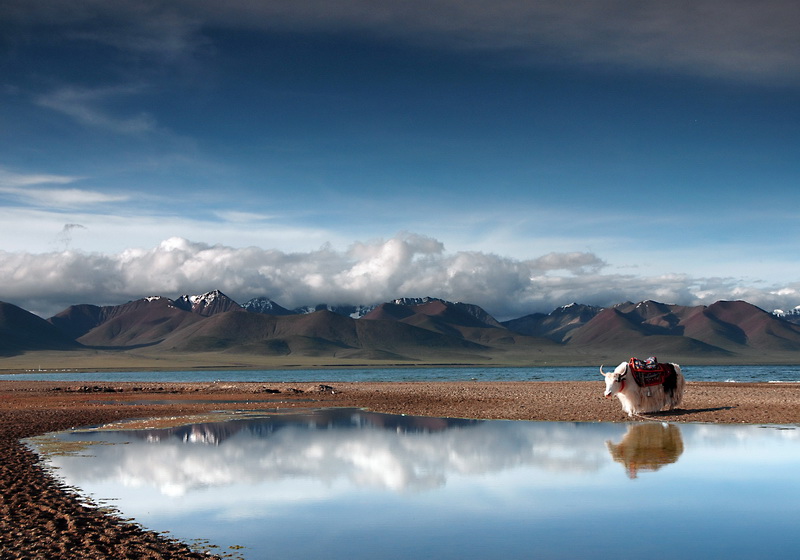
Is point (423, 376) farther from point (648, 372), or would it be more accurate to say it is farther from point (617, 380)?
point (617, 380)

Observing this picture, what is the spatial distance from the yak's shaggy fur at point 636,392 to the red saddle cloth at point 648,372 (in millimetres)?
164

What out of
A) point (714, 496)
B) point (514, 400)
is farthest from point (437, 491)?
point (514, 400)

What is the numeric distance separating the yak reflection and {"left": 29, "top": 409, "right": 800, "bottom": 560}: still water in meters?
0.07

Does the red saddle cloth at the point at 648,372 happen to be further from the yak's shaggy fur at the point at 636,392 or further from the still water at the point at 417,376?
the still water at the point at 417,376

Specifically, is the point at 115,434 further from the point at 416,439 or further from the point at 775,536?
the point at 775,536

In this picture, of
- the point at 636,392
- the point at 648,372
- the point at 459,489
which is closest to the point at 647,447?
the point at 459,489

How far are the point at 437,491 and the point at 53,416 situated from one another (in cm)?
2352

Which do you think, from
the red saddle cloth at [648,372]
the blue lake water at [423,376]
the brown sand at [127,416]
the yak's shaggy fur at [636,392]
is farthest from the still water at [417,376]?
the red saddle cloth at [648,372]

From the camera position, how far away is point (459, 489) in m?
14.1

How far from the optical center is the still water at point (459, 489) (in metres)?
10.3

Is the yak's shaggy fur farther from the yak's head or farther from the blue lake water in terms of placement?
the blue lake water

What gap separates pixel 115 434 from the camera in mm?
24297

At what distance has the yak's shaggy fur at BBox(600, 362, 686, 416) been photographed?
27.2 metres

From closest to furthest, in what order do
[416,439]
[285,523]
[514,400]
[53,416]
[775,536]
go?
1. [775,536]
2. [285,523]
3. [416,439]
4. [53,416]
5. [514,400]
